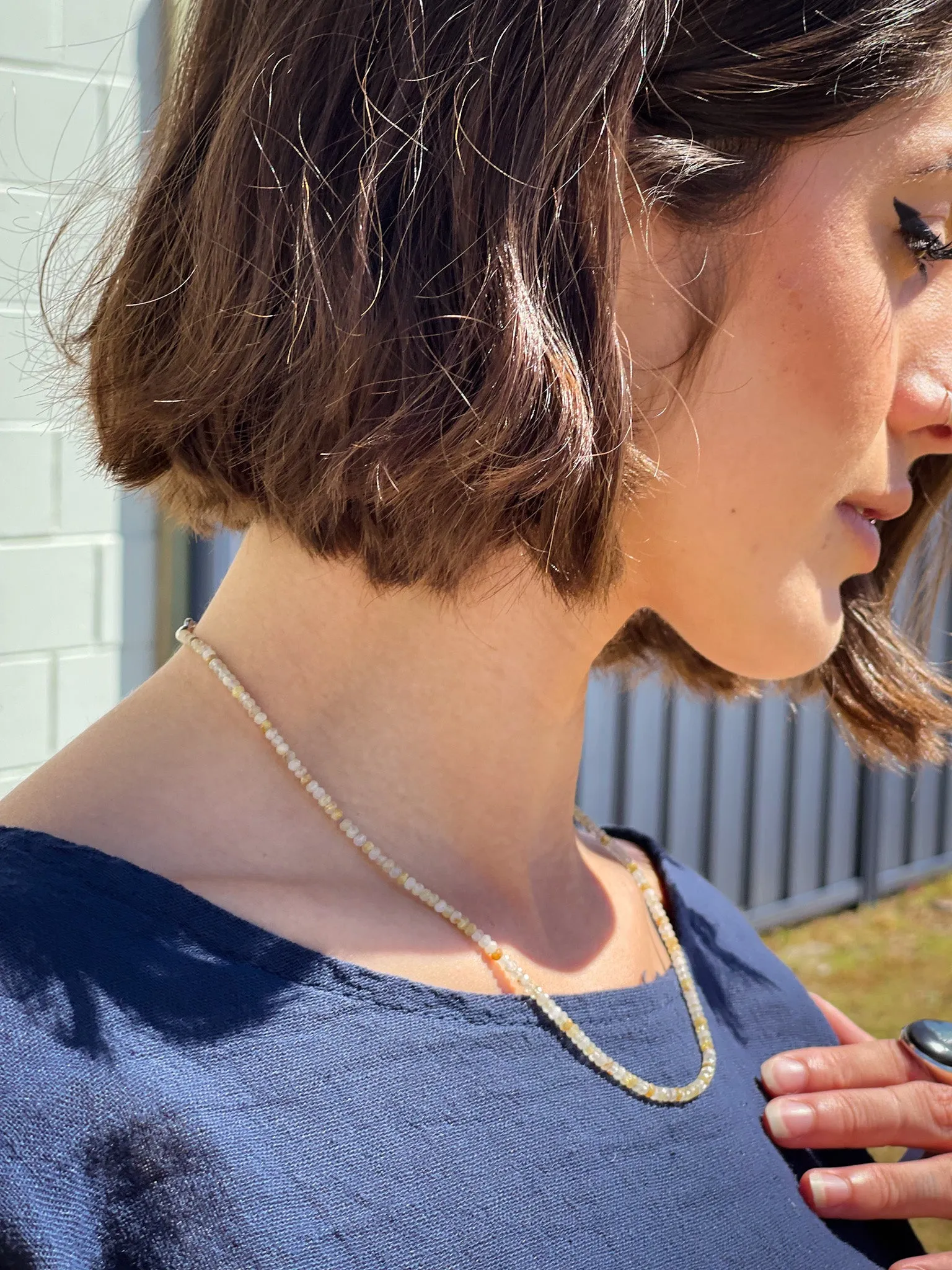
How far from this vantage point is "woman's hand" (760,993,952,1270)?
1.03 meters

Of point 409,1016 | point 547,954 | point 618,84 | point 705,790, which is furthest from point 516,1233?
point 705,790

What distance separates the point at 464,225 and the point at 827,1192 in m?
0.84

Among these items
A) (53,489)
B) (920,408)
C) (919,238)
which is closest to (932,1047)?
(920,408)

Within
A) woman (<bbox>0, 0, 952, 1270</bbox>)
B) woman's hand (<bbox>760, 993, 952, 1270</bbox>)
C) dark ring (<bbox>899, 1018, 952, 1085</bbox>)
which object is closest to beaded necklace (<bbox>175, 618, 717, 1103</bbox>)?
woman (<bbox>0, 0, 952, 1270</bbox>)

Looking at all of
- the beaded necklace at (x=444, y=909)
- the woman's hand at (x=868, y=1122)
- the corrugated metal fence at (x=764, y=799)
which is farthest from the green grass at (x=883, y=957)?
the beaded necklace at (x=444, y=909)

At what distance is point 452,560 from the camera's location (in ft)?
3.02

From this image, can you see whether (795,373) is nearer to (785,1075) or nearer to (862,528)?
(862,528)

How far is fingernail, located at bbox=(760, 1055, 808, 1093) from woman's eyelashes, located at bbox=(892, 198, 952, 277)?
708 millimetres

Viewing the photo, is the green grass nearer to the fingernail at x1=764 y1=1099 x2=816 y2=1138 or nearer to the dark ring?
the dark ring

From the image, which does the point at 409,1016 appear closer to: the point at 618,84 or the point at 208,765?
the point at 208,765

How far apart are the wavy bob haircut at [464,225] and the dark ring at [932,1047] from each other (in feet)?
1.88

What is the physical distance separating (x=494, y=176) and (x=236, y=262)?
207 millimetres

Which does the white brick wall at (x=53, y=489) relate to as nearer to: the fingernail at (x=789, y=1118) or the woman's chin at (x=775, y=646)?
the woman's chin at (x=775, y=646)

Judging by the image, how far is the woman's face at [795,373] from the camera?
93 cm
